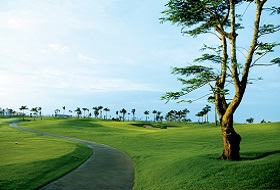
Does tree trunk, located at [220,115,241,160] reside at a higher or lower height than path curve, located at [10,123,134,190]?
higher

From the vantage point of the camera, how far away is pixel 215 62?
63.6 feet

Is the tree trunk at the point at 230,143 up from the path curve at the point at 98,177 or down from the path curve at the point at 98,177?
up

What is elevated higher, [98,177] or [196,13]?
[196,13]

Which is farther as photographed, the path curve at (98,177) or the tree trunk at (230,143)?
the tree trunk at (230,143)

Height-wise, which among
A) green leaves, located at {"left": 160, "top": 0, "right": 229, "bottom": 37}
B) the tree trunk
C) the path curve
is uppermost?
green leaves, located at {"left": 160, "top": 0, "right": 229, "bottom": 37}

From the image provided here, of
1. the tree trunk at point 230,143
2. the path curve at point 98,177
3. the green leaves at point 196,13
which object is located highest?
the green leaves at point 196,13

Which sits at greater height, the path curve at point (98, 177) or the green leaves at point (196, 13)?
the green leaves at point (196, 13)

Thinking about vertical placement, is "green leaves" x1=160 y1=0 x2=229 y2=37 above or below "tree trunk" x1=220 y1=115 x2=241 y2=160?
above

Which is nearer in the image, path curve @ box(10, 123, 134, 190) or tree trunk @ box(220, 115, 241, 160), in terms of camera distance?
path curve @ box(10, 123, 134, 190)

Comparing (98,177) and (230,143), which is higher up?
(230,143)

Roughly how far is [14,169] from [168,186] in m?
11.2

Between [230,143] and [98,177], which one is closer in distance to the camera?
[230,143]

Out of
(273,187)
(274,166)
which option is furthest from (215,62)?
(273,187)

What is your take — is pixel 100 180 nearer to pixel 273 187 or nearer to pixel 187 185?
pixel 187 185
